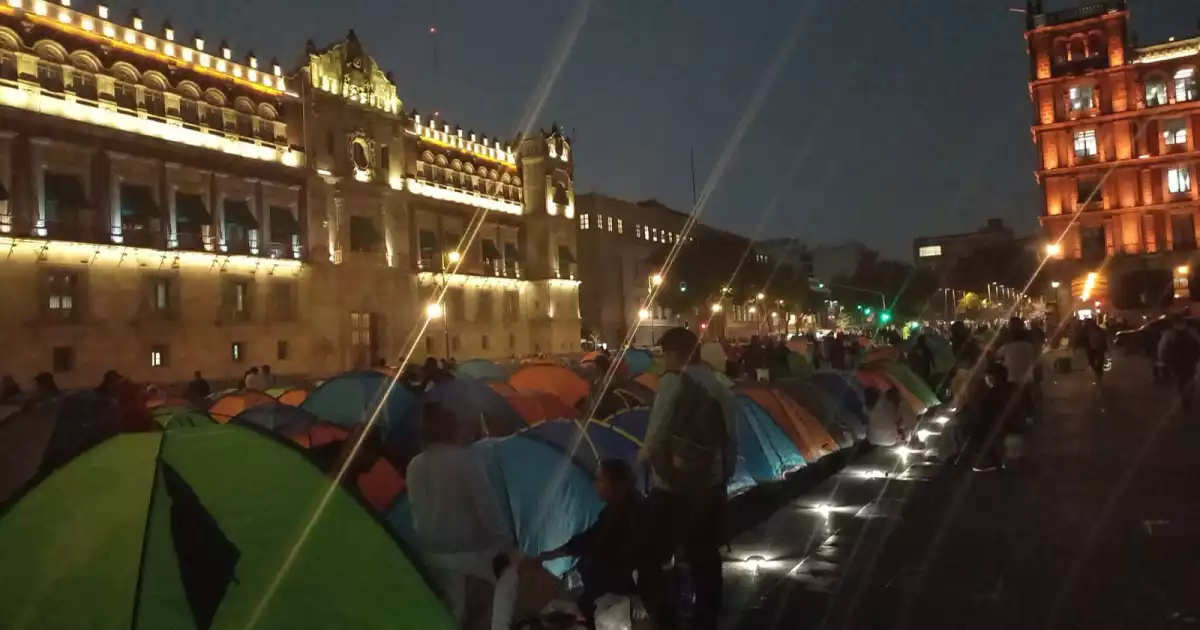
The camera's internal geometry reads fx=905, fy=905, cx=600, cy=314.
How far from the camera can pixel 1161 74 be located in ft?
176

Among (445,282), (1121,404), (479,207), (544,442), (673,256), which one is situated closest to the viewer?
(544,442)

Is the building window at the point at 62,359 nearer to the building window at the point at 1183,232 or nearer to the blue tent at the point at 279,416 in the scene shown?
the blue tent at the point at 279,416

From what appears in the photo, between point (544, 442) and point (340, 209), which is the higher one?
point (340, 209)

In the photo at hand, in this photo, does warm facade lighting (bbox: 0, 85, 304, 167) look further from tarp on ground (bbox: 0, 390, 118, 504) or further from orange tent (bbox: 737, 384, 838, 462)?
orange tent (bbox: 737, 384, 838, 462)

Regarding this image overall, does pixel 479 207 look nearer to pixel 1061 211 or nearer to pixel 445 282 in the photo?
pixel 445 282

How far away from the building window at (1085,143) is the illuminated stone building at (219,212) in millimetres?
36253

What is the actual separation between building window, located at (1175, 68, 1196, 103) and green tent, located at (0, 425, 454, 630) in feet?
199

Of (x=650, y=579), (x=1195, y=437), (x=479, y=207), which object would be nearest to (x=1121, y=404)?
(x=1195, y=437)

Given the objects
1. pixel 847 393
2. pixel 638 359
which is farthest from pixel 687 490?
pixel 638 359

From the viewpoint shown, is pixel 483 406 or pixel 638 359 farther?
pixel 638 359

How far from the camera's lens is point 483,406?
12.7 metres

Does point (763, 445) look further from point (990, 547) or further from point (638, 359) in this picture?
point (638, 359)

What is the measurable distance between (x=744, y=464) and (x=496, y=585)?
7.37 m

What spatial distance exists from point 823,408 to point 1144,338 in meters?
23.9
